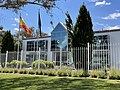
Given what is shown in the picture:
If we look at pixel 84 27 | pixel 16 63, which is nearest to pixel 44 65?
pixel 16 63

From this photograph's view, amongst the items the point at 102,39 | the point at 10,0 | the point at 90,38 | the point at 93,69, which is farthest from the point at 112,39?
the point at 10,0

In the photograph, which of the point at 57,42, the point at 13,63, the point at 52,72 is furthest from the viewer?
the point at 57,42

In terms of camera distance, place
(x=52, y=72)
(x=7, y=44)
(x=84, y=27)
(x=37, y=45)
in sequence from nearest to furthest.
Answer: (x=52, y=72) → (x=84, y=27) → (x=7, y=44) → (x=37, y=45)

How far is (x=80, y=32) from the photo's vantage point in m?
19.6

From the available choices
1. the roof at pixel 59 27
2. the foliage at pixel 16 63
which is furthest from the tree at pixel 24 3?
the roof at pixel 59 27

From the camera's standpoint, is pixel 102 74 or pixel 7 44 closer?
pixel 102 74

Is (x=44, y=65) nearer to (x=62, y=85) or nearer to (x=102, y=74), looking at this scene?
(x=102, y=74)

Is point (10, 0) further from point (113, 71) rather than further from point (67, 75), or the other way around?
point (113, 71)

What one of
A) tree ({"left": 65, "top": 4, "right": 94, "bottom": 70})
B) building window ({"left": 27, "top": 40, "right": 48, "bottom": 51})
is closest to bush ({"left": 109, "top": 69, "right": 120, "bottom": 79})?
tree ({"left": 65, "top": 4, "right": 94, "bottom": 70})

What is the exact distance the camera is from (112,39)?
32.9 m

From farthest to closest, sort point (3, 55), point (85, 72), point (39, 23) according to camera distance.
Answer: point (39, 23)
point (3, 55)
point (85, 72)

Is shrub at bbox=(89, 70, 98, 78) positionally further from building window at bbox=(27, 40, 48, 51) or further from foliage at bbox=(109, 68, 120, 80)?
building window at bbox=(27, 40, 48, 51)

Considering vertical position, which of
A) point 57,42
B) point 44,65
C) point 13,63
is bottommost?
point 44,65

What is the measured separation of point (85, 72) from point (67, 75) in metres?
1.43
